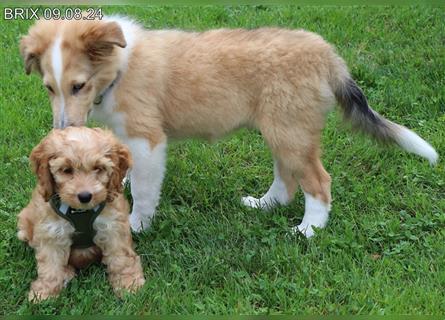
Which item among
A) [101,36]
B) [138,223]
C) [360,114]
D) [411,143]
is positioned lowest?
[138,223]

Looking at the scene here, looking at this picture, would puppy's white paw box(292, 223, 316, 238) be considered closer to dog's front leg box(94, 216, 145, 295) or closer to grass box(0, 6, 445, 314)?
grass box(0, 6, 445, 314)

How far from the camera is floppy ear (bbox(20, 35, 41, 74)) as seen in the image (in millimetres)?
4535

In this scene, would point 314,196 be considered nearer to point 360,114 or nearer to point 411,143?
point 360,114

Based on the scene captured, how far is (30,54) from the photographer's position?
456 centimetres

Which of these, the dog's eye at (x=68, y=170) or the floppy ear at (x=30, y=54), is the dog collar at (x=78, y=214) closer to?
the dog's eye at (x=68, y=170)

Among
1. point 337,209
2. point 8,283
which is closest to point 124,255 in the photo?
point 8,283

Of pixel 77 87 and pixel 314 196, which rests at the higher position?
pixel 77 87

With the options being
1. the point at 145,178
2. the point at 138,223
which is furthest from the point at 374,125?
the point at 138,223

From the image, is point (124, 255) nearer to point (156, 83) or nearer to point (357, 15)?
point (156, 83)

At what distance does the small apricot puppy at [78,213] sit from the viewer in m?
3.99

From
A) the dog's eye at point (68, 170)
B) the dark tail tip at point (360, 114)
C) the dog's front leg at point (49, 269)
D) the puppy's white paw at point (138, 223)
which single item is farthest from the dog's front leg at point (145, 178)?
the dark tail tip at point (360, 114)

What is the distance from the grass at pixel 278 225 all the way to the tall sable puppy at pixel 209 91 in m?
0.35

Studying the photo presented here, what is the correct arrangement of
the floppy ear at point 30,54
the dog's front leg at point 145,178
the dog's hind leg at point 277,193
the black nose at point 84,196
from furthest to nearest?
the dog's hind leg at point 277,193, the dog's front leg at point 145,178, the floppy ear at point 30,54, the black nose at point 84,196

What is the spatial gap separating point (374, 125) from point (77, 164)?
7.23 ft
